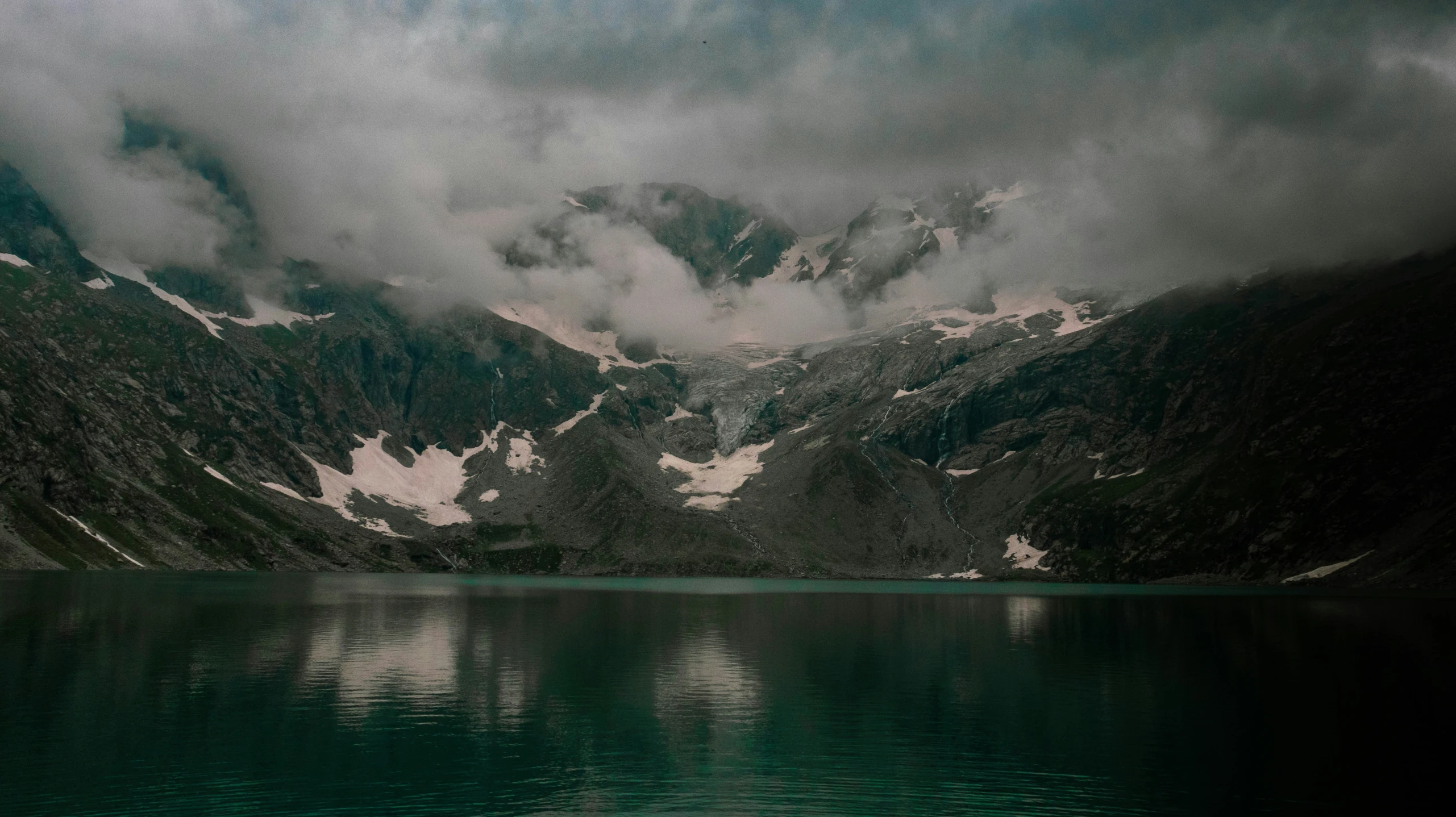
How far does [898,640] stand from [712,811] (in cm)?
7388

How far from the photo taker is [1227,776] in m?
48.8

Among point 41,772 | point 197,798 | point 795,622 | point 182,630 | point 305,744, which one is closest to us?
point 197,798

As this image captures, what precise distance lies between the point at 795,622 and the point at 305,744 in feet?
303

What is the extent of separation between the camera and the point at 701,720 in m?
62.2

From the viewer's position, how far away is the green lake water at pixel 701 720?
145 feet

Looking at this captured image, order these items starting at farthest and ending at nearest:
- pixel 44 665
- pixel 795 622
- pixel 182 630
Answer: pixel 795 622 < pixel 182 630 < pixel 44 665

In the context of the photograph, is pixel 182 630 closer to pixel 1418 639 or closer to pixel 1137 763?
pixel 1137 763

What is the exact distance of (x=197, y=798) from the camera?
41.8m

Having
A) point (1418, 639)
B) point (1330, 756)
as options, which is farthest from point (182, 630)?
point (1418, 639)

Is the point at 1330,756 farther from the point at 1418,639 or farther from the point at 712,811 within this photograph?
the point at 1418,639

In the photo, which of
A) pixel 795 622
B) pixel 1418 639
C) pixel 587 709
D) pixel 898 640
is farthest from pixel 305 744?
pixel 1418 639

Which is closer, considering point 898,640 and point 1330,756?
point 1330,756

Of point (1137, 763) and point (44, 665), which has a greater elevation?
point (44, 665)

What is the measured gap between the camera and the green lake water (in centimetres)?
4416
